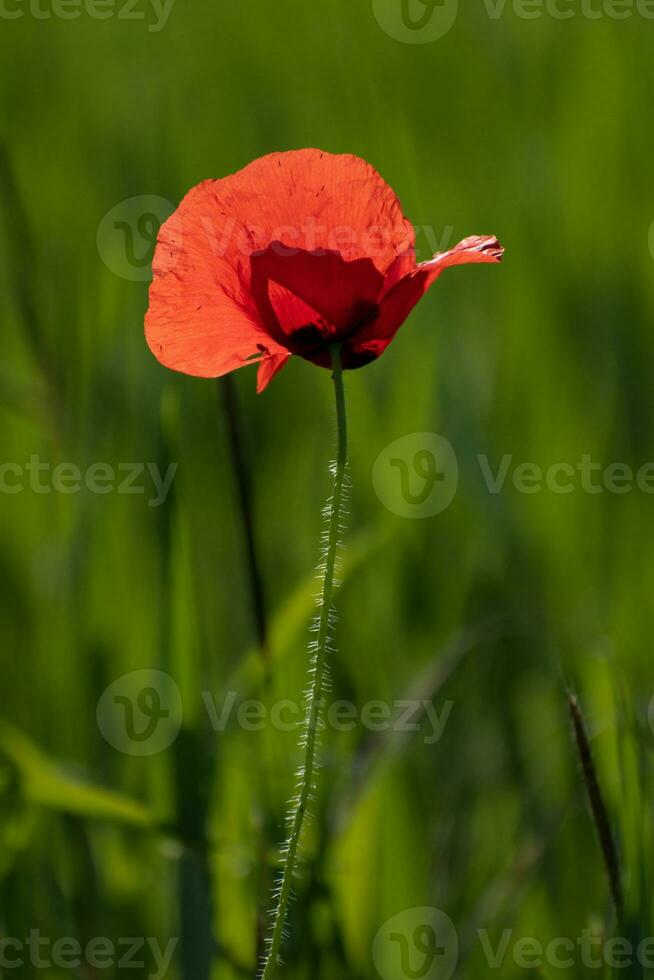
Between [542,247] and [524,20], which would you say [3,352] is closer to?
[542,247]

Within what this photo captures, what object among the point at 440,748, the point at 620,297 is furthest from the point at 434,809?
the point at 620,297

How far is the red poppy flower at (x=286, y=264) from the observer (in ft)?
2.38

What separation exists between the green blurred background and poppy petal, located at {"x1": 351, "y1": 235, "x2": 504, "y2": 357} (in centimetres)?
29

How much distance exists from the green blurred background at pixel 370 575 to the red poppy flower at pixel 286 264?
1.01 feet

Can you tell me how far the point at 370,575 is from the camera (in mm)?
1419

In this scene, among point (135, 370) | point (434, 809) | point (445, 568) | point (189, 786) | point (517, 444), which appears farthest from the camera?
point (517, 444)

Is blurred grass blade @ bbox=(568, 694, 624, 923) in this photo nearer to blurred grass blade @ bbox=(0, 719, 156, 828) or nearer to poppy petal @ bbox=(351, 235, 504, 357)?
poppy petal @ bbox=(351, 235, 504, 357)

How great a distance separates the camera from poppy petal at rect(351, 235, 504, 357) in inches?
29.1

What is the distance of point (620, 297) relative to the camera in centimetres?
203

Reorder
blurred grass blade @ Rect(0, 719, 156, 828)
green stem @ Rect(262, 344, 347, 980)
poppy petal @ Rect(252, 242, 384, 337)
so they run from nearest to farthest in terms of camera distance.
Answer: green stem @ Rect(262, 344, 347, 980) < poppy petal @ Rect(252, 242, 384, 337) < blurred grass blade @ Rect(0, 719, 156, 828)

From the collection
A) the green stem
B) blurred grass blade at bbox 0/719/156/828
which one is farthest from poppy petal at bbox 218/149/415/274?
blurred grass blade at bbox 0/719/156/828

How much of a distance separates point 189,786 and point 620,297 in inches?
49.2

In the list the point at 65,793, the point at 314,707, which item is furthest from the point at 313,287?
the point at 65,793

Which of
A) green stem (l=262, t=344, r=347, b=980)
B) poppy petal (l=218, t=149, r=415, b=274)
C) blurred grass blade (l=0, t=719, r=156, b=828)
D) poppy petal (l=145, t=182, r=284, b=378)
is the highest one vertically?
poppy petal (l=218, t=149, r=415, b=274)
